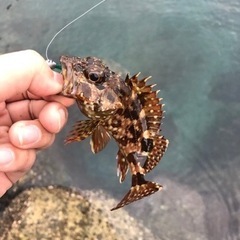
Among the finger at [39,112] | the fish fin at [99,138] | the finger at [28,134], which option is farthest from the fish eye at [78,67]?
the fish fin at [99,138]

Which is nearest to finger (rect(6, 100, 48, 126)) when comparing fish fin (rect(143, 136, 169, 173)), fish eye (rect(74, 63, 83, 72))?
fish eye (rect(74, 63, 83, 72))

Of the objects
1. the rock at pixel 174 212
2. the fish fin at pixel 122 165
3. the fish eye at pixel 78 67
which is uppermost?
the fish eye at pixel 78 67

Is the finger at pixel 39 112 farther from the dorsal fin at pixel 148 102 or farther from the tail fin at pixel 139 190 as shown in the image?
the tail fin at pixel 139 190

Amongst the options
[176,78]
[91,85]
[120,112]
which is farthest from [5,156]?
[176,78]

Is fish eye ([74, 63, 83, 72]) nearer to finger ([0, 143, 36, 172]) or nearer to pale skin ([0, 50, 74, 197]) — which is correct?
pale skin ([0, 50, 74, 197])

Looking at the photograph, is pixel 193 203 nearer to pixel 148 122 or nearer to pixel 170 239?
pixel 170 239

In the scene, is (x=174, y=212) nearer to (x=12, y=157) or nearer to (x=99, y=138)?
(x=99, y=138)
